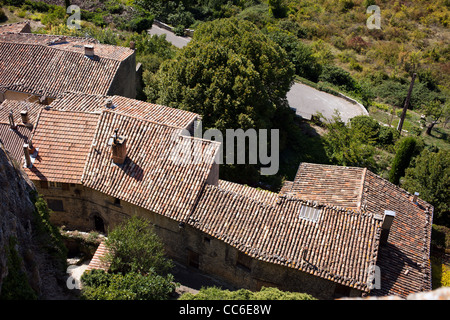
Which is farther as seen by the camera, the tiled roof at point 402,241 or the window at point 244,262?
the window at point 244,262

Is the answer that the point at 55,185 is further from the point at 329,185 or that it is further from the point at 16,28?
the point at 16,28

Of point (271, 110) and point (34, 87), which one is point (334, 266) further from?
point (34, 87)

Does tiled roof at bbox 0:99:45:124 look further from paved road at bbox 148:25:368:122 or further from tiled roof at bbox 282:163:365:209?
paved road at bbox 148:25:368:122

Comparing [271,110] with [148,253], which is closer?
[148,253]

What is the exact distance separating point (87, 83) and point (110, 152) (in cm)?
1279

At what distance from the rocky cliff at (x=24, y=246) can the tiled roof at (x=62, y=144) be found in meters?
3.45

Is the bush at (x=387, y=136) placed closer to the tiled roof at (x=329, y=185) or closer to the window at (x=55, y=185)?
the tiled roof at (x=329, y=185)

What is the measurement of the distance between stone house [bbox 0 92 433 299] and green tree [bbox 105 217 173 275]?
1.74 metres

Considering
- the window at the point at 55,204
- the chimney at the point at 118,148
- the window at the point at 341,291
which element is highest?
the chimney at the point at 118,148

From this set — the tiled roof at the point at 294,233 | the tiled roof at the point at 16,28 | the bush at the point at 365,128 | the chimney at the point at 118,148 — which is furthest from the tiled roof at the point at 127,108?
the tiled roof at the point at 16,28

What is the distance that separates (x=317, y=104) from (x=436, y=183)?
22532mm

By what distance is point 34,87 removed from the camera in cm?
3488

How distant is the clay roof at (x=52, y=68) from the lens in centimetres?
3478

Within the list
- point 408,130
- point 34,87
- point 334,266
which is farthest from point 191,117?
point 408,130
